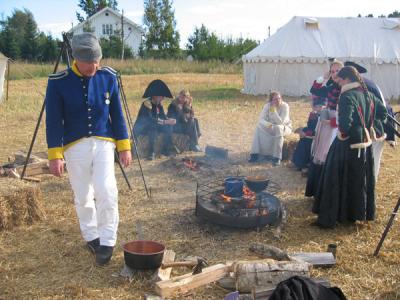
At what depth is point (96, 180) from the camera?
3.78 meters

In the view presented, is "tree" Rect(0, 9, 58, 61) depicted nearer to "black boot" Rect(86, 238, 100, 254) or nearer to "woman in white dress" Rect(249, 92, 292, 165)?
"woman in white dress" Rect(249, 92, 292, 165)

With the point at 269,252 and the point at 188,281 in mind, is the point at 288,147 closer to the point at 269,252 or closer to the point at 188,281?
the point at 269,252

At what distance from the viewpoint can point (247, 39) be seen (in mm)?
39969

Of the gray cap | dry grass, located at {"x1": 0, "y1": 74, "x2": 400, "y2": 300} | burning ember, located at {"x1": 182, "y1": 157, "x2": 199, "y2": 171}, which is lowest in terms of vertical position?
dry grass, located at {"x1": 0, "y1": 74, "x2": 400, "y2": 300}

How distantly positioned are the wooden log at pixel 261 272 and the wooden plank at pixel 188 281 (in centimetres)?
16

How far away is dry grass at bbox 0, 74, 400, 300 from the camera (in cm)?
361

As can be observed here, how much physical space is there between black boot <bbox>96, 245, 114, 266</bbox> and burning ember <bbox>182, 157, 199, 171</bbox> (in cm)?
323

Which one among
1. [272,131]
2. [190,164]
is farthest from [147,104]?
[272,131]

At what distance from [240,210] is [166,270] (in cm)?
120

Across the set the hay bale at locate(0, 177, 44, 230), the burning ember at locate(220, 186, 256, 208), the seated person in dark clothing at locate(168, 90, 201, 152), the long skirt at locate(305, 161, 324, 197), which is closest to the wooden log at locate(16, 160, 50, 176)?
the hay bale at locate(0, 177, 44, 230)

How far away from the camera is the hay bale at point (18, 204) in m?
4.70

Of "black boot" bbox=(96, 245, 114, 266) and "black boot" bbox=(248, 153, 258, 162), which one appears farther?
"black boot" bbox=(248, 153, 258, 162)

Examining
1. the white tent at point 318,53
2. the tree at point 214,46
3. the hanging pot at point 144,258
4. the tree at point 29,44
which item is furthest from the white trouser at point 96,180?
the tree at point 29,44

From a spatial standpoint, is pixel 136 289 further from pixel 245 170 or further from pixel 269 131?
pixel 269 131
